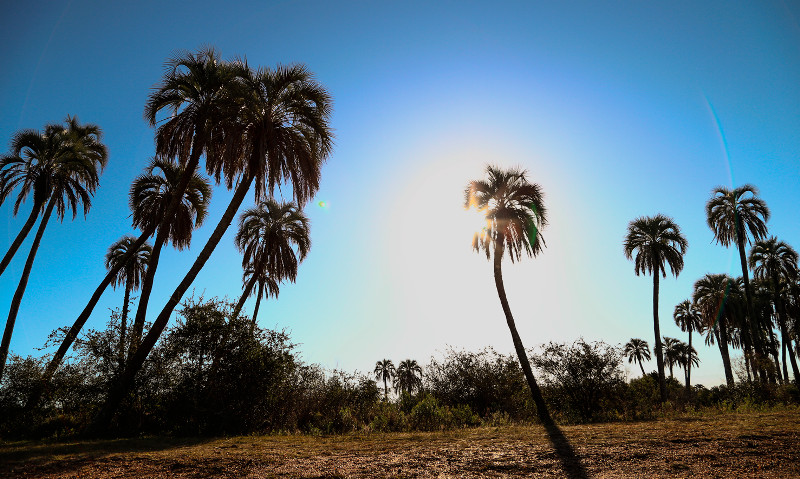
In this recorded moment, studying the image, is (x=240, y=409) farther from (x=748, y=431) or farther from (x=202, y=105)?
(x=748, y=431)

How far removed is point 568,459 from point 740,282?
138 ft

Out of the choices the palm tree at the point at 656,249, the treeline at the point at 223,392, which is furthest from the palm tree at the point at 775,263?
the treeline at the point at 223,392

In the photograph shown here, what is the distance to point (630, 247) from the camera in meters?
30.3

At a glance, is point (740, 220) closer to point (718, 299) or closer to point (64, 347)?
point (718, 299)

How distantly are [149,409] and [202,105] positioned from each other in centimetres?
1145

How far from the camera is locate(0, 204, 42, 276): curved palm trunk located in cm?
1947

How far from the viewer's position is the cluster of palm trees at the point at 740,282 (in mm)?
28234

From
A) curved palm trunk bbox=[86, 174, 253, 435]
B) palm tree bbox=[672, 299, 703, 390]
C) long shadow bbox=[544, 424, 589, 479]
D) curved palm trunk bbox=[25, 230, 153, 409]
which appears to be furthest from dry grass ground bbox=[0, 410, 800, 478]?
palm tree bbox=[672, 299, 703, 390]

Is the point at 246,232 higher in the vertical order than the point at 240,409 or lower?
higher

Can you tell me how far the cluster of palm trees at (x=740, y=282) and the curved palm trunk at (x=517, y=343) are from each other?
16424 millimetres

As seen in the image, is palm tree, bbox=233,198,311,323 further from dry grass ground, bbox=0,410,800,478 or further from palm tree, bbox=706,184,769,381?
palm tree, bbox=706,184,769,381

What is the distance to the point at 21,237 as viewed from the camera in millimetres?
20188

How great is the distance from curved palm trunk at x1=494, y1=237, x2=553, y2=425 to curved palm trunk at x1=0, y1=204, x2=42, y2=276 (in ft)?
79.5

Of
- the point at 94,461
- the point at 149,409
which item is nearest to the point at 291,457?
the point at 94,461
